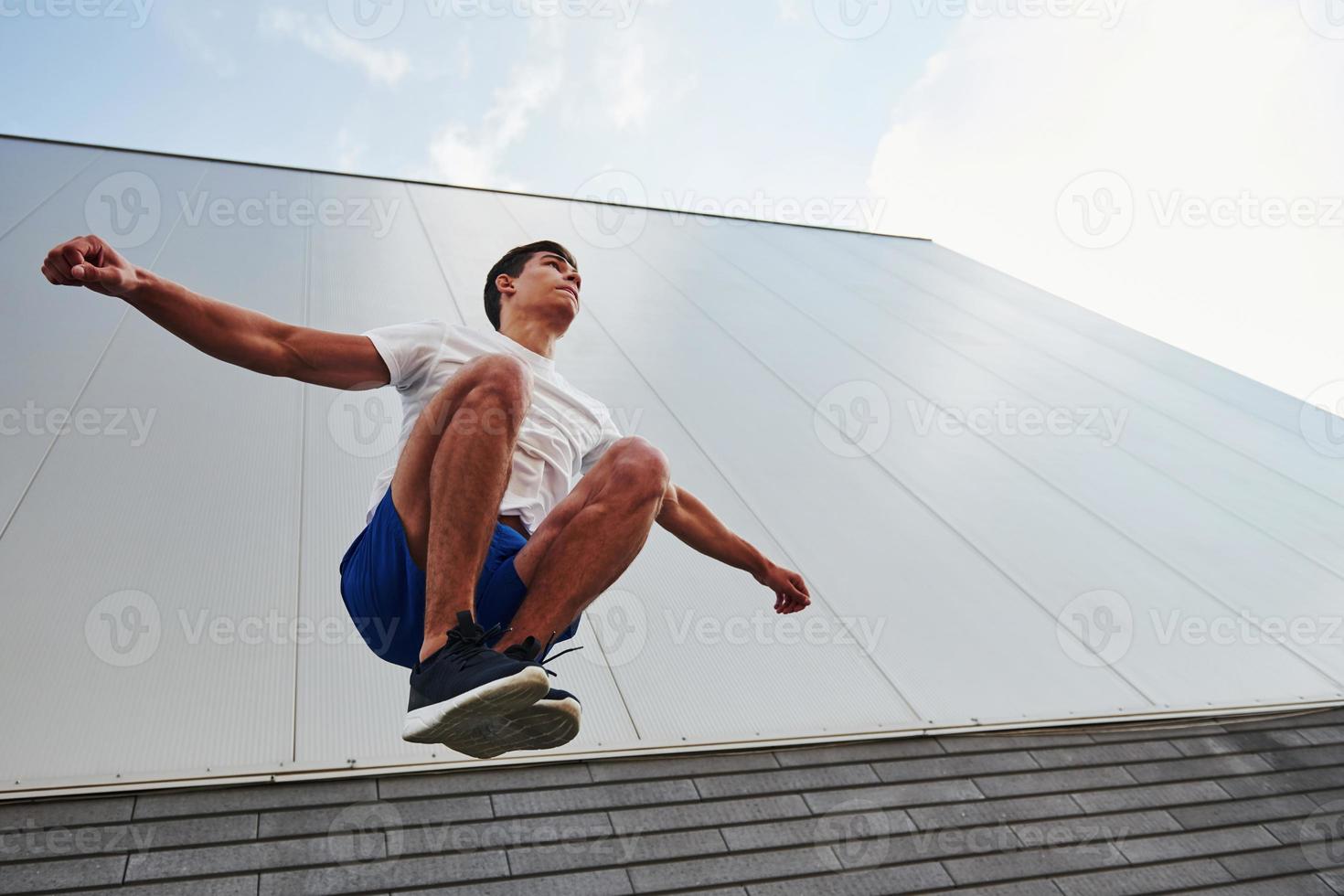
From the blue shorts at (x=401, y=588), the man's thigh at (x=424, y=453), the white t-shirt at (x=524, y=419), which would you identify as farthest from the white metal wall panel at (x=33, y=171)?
the man's thigh at (x=424, y=453)

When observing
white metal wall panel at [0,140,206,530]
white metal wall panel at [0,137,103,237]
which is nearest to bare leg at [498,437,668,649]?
white metal wall panel at [0,140,206,530]

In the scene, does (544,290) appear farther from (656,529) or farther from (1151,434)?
(1151,434)

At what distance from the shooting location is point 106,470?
242cm

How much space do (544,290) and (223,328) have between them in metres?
0.85

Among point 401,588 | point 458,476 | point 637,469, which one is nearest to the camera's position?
point 458,476

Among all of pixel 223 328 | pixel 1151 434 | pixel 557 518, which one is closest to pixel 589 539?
pixel 557 518

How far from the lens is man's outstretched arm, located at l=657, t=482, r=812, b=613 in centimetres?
259

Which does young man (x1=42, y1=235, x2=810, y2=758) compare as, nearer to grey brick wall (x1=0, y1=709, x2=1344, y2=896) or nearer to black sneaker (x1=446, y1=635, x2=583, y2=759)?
black sneaker (x1=446, y1=635, x2=583, y2=759)

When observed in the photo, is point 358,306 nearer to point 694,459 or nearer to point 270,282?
point 270,282

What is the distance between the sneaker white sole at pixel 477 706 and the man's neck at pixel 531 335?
99cm

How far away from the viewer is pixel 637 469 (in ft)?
6.49

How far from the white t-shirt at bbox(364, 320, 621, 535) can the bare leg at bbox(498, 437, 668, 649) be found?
6cm

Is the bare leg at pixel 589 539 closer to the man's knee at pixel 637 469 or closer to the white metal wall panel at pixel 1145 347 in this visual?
the man's knee at pixel 637 469

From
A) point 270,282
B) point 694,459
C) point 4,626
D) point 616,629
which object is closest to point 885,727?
point 616,629
